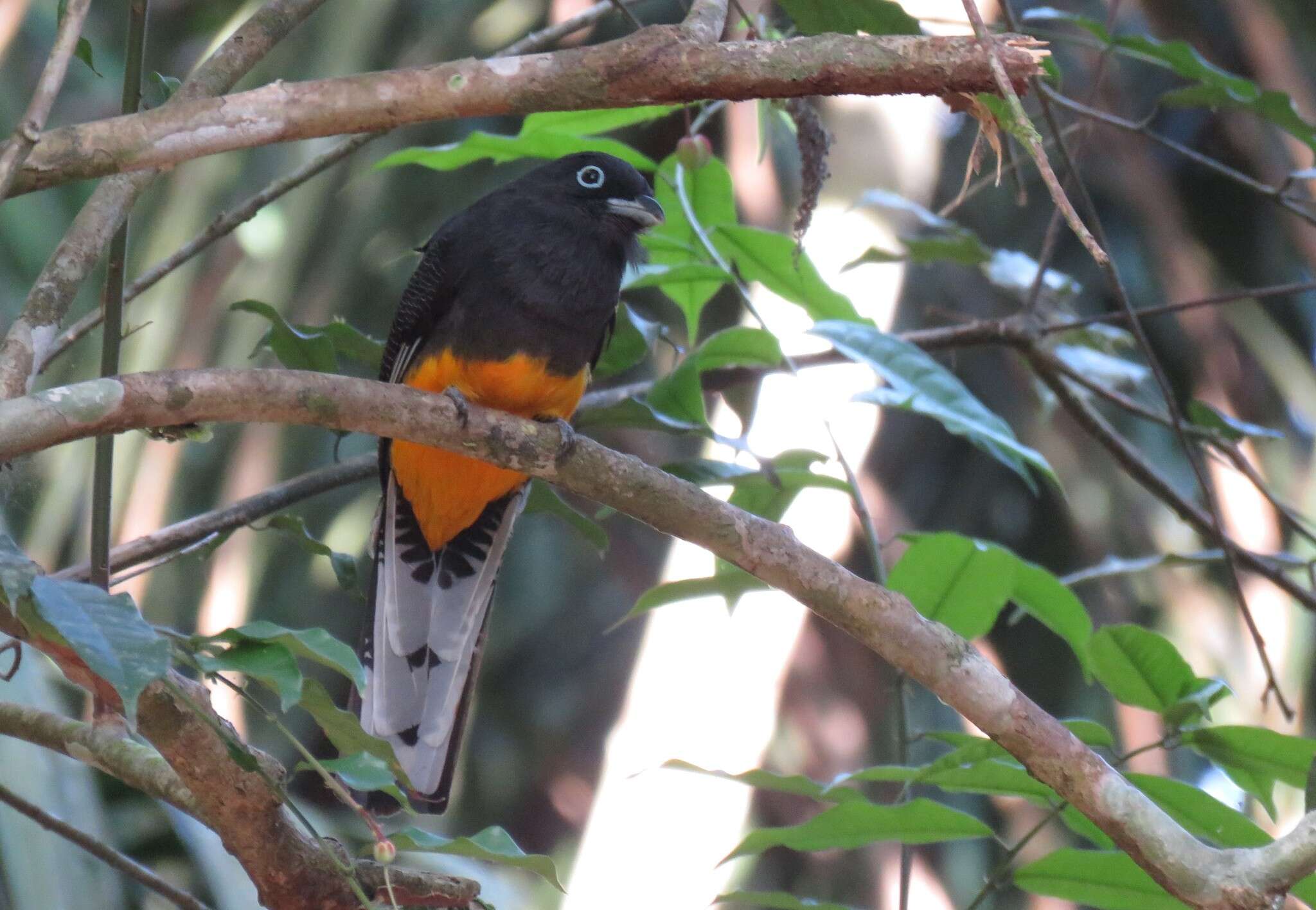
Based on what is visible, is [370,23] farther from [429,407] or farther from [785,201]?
[429,407]

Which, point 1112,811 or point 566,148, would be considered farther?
point 566,148

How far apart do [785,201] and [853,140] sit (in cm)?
121

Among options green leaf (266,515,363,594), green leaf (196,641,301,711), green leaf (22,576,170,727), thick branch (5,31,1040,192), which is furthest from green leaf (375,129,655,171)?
green leaf (22,576,170,727)

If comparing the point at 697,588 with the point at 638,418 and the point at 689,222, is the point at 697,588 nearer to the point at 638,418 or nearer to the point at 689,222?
the point at 638,418

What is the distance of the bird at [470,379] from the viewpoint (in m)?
3.13

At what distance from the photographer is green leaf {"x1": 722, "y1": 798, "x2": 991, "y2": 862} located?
183cm

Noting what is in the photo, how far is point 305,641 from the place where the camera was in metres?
1.57

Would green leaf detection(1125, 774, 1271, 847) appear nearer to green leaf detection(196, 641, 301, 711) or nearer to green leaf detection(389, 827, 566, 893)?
green leaf detection(389, 827, 566, 893)

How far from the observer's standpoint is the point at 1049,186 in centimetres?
146

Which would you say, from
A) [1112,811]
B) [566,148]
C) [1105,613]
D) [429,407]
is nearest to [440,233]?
[566,148]

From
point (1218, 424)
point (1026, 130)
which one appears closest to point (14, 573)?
point (1026, 130)

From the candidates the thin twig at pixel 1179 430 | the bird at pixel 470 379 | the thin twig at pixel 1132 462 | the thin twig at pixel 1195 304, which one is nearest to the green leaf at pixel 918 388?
the thin twig at pixel 1179 430

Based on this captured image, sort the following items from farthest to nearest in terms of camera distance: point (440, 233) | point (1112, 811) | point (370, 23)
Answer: point (370, 23) < point (440, 233) < point (1112, 811)

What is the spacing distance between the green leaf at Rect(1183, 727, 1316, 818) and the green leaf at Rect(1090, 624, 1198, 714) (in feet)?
0.23
